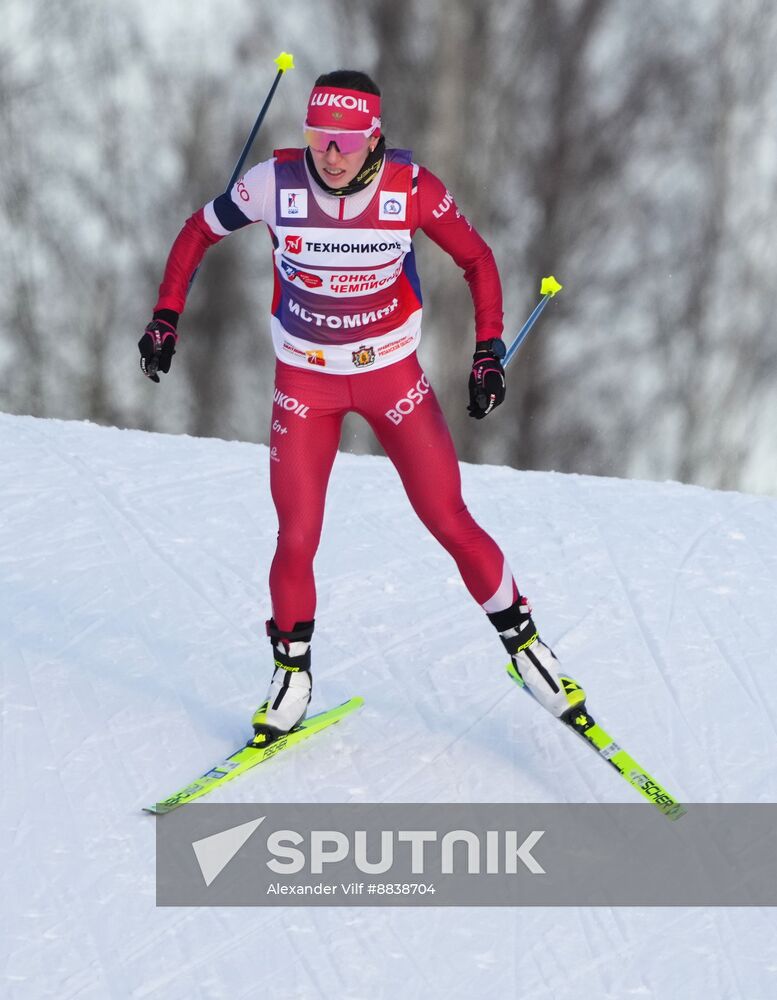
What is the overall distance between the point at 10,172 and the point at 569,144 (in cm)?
712

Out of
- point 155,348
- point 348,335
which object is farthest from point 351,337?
point 155,348

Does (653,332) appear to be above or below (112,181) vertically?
below

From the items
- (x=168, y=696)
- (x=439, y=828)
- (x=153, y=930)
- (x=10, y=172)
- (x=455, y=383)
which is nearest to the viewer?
(x=153, y=930)

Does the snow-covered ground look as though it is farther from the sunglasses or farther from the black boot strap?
the sunglasses

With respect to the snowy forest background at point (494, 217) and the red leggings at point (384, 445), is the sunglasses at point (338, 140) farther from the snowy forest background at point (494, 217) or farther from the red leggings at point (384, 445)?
the snowy forest background at point (494, 217)

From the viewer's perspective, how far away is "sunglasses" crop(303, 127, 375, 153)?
3.53m

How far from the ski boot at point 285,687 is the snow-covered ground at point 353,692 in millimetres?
105

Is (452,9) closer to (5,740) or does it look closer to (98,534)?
(98,534)

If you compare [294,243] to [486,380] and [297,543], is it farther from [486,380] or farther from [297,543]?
[297,543]

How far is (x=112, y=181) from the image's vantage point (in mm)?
18312

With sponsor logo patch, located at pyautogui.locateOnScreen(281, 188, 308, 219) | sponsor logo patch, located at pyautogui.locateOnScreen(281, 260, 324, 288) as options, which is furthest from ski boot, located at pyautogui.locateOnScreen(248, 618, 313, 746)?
sponsor logo patch, located at pyautogui.locateOnScreen(281, 188, 308, 219)

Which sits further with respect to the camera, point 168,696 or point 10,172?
point 10,172

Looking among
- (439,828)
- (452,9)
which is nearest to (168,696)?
(439,828)

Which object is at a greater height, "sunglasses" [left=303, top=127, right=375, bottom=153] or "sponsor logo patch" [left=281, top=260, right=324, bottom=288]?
"sunglasses" [left=303, top=127, right=375, bottom=153]
